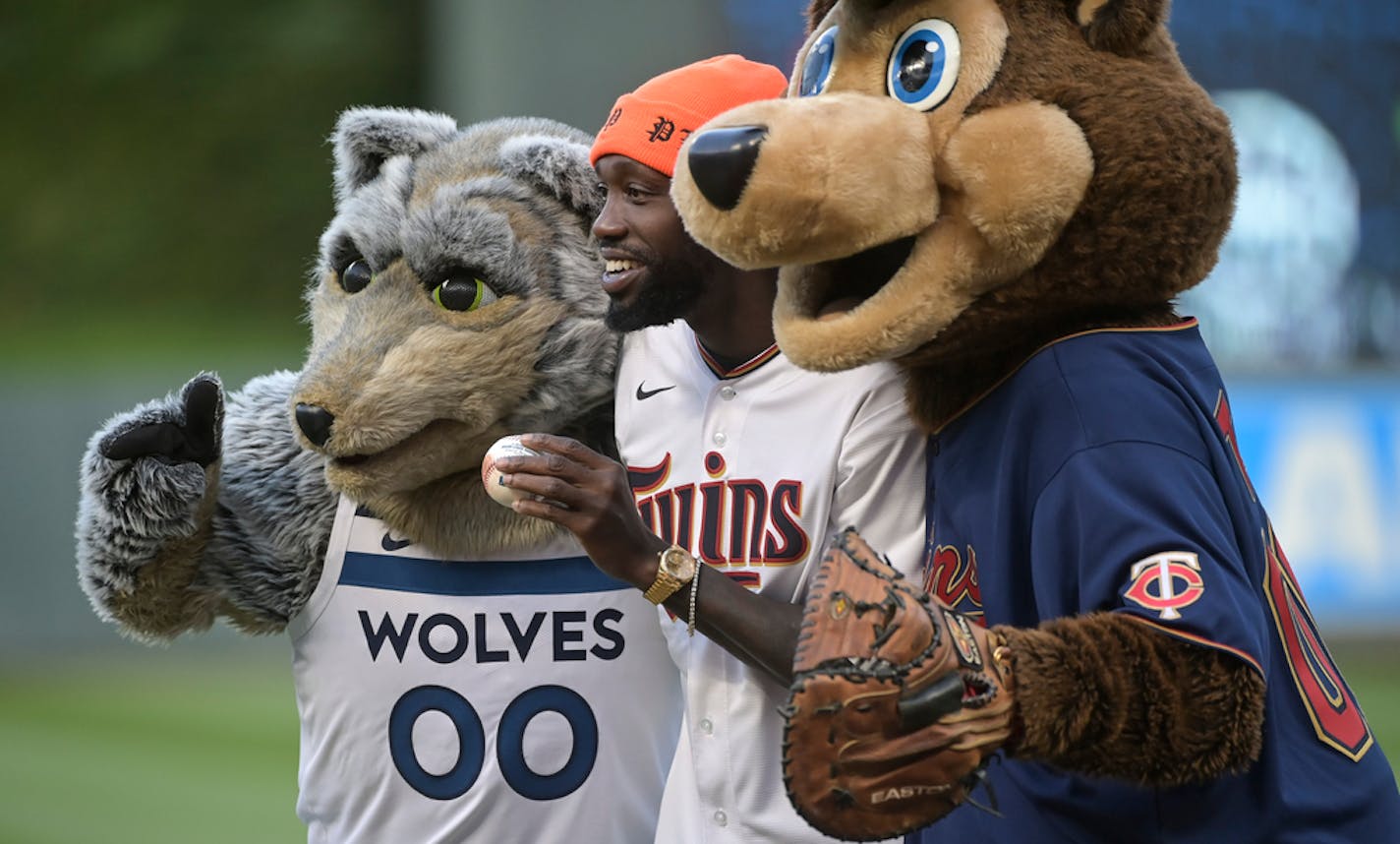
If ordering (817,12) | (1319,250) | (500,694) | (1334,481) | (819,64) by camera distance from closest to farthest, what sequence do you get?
(819,64) < (817,12) < (500,694) < (1319,250) < (1334,481)

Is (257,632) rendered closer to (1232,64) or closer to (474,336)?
(474,336)

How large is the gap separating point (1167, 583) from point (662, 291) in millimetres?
830

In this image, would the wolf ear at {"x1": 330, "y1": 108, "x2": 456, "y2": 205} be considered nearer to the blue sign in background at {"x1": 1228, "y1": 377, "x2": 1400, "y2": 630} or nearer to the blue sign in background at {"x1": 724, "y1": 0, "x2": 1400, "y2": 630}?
the blue sign in background at {"x1": 724, "y1": 0, "x2": 1400, "y2": 630}

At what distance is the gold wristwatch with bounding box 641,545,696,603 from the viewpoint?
1779 millimetres

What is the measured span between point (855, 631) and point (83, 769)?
464cm

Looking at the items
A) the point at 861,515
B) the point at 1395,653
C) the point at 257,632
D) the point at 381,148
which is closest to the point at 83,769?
the point at 257,632

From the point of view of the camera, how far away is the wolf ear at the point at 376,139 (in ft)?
7.32

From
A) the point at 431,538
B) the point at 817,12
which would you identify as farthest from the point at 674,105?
the point at 431,538

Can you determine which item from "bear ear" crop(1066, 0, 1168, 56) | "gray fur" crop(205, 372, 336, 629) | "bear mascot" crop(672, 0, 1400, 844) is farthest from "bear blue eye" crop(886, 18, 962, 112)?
"gray fur" crop(205, 372, 336, 629)

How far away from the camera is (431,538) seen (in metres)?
2.17

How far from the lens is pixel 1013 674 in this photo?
131 centimetres

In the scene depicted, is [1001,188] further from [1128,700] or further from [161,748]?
[161,748]

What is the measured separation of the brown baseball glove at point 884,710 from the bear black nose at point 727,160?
0.37m

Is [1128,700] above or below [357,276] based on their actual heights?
below
